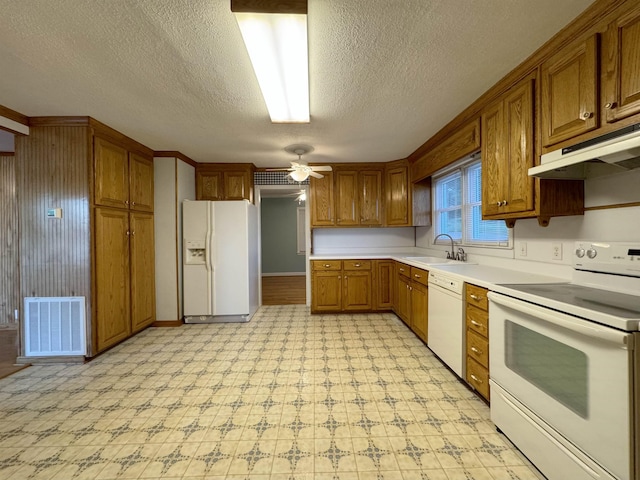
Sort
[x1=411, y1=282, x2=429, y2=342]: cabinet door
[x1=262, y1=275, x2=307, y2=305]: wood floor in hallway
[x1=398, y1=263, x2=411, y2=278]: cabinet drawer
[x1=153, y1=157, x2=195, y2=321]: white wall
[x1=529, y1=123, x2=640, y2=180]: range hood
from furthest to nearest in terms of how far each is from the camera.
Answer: [x1=262, y1=275, x2=307, y2=305]: wood floor in hallway → [x1=153, y1=157, x2=195, y2=321]: white wall → [x1=398, y1=263, x2=411, y2=278]: cabinet drawer → [x1=411, y1=282, x2=429, y2=342]: cabinet door → [x1=529, y1=123, x2=640, y2=180]: range hood

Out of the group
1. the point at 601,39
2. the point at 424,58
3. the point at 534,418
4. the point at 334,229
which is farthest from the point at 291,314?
the point at 601,39

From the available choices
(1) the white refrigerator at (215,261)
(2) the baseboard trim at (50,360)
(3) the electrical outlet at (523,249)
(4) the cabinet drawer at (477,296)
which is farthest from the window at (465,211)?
(2) the baseboard trim at (50,360)

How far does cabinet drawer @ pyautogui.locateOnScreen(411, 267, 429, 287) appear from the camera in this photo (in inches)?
114

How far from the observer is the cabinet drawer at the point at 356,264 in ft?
13.6

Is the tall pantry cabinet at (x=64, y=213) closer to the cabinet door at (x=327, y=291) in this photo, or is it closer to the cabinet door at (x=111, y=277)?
the cabinet door at (x=111, y=277)

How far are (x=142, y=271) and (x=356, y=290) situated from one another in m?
2.82

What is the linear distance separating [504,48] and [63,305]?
4.07 metres

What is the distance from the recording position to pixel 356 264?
417 centimetres

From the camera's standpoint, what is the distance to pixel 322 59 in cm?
181

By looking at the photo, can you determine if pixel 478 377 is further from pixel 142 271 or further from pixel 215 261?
pixel 142 271

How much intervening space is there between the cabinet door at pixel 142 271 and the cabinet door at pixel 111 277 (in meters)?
0.09

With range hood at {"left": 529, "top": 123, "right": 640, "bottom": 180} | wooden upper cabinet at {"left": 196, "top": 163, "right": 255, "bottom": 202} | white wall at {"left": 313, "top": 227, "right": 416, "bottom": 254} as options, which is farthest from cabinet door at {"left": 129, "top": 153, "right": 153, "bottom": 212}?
range hood at {"left": 529, "top": 123, "right": 640, "bottom": 180}

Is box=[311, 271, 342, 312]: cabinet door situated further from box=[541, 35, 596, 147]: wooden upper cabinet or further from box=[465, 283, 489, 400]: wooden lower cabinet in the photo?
box=[541, 35, 596, 147]: wooden upper cabinet

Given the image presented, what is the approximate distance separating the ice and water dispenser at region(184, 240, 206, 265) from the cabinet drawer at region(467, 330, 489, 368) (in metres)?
3.29
